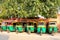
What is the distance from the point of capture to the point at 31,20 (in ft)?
43.0

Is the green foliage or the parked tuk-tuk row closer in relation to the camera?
the green foliage

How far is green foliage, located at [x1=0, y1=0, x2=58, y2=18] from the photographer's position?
479 inches

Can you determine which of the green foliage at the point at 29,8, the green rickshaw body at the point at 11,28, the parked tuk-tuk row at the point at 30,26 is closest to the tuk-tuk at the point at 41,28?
the parked tuk-tuk row at the point at 30,26

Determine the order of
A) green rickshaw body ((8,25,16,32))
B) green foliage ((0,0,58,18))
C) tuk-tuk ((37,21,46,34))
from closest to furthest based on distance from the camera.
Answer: green foliage ((0,0,58,18)), tuk-tuk ((37,21,46,34)), green rickshaw body ((8,25,16,32))

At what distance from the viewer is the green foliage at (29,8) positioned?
1217 centimetres

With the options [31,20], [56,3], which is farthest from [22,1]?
[56,3]

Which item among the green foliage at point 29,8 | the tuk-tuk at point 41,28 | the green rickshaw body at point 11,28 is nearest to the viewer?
the green foliage at point 29,8

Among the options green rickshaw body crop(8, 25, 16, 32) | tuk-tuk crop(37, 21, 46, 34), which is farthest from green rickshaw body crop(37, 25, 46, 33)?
green rickshaw body crop(8, 25, 16, 32)

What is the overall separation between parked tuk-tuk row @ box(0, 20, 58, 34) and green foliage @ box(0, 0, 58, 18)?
0.64 metres

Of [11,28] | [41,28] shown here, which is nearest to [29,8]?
[41,28]

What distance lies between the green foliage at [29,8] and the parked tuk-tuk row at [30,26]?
0.64 meters

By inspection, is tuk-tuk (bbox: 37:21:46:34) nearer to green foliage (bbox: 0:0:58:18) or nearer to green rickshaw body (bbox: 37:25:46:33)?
green rickshaw body (bbox: 37:25:46:33)

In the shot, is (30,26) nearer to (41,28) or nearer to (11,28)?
(41,28)

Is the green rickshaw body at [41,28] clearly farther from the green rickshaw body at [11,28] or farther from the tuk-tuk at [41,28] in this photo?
the green rickshaw body at [11,28]
